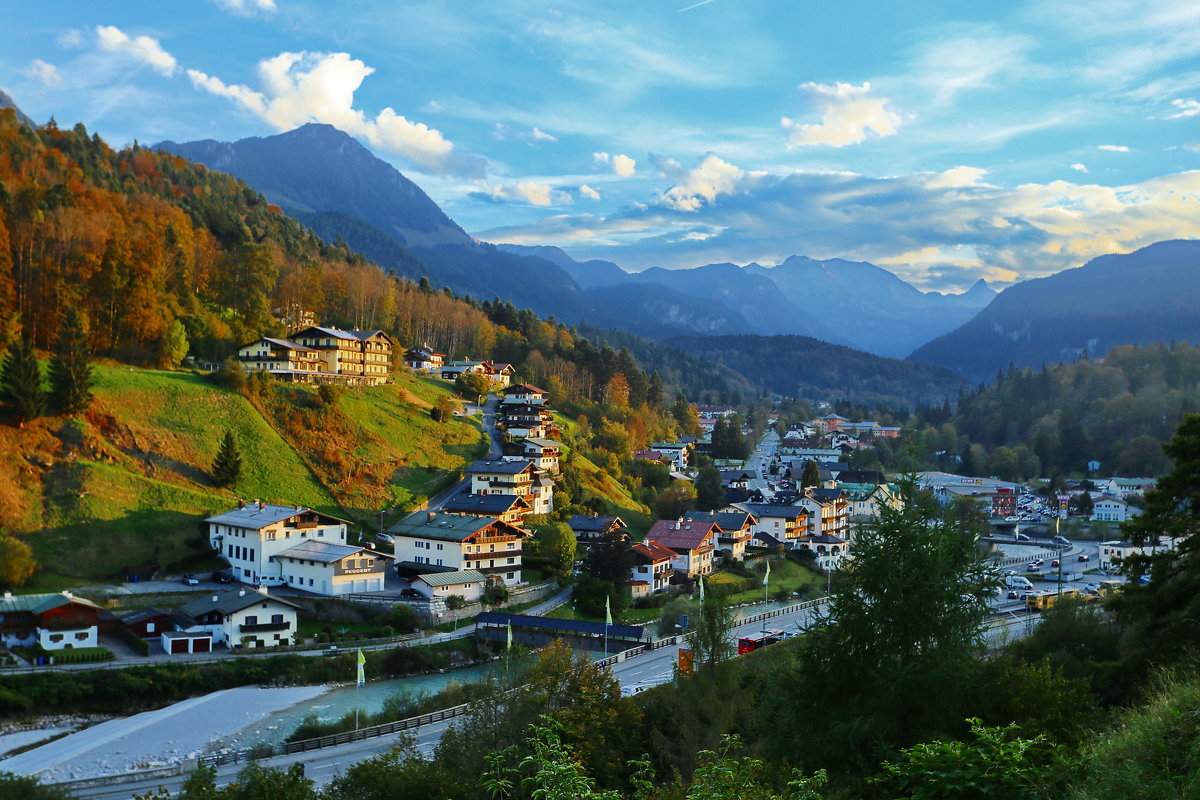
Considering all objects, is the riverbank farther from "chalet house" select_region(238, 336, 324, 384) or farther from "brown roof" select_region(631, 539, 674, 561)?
"chalet house" select_region(238, 336, 324, 384)

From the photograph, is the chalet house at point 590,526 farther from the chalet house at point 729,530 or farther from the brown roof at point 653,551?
the chalet house at point 729,530

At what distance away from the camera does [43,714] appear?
89.5ft

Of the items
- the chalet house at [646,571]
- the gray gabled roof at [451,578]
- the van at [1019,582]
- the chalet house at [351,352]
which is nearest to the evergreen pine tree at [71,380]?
the chalet house at [351,352]

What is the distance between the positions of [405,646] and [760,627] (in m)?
16.3

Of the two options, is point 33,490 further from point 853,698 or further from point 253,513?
point 853,698

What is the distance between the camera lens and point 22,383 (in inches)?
1537

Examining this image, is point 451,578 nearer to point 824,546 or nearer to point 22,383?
point 22,383

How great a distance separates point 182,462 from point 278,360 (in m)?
14.1

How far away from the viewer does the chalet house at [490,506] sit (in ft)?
152

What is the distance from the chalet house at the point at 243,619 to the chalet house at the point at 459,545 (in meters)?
7.60

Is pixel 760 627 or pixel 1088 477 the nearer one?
pixel 760 627

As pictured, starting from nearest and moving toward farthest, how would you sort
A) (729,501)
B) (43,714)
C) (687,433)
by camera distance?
1. (43,714)
2. (729,501)
3. (687,433)

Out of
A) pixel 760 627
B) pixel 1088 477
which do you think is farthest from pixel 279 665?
pixel 1088 477

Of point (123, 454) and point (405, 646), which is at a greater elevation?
point (123, 454)
